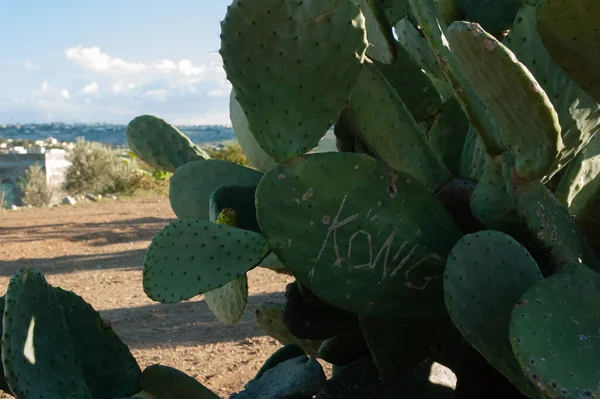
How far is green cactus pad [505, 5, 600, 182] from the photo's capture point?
121 centimetres

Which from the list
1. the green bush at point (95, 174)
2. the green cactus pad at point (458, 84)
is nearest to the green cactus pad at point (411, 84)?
the green cactus pad at point (458, 84)

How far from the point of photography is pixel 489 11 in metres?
1.47

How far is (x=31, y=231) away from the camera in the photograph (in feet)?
34.2

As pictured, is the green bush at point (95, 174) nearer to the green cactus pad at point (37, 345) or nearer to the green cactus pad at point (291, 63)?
the green cactus pad at point (37, 345)

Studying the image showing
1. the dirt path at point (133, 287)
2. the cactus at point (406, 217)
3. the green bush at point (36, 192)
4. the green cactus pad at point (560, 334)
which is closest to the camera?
the green cactus pad at point (560, 334)

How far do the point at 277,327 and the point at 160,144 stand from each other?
0.55m

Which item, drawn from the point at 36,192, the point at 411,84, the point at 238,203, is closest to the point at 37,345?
the point at 238,203

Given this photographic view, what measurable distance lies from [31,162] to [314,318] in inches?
739

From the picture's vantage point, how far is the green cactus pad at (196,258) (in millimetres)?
1134

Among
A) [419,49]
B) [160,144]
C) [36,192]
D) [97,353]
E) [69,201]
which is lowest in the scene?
[69,201]

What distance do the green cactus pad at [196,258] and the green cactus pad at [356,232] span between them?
48 mm

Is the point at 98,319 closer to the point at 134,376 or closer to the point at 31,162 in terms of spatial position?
the point at 134,376

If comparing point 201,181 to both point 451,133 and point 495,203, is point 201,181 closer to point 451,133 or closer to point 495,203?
point 451,133

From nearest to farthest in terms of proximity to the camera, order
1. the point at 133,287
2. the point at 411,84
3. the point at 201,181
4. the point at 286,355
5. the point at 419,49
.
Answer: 1. the point at 411,84
2. the point at 201,181
3. the point at 419,49
4. the point at 286,355
5. the point at 133,287
